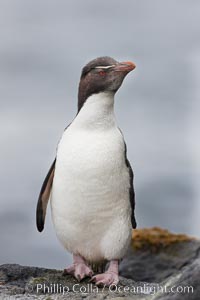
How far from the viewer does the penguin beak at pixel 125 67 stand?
572 cm

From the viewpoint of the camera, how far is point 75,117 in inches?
236

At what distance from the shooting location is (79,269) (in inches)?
235

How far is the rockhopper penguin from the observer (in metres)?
5.77

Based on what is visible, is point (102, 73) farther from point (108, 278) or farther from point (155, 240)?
point (155, 240)

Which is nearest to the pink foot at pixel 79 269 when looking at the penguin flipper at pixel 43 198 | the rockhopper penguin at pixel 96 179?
the rockhopper penguin at pixel 96 179

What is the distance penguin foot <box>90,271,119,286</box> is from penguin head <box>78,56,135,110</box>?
122 centimetres

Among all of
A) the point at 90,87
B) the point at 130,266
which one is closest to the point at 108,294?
the point at 90,87

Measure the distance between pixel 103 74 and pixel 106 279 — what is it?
1395mm

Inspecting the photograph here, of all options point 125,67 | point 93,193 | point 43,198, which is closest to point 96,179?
point 93,193

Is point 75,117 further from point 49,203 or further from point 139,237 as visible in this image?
point 139,237

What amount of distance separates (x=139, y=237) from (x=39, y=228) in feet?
7.93

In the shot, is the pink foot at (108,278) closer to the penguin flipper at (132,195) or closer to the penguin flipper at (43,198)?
the penguin flipper at (132,195)

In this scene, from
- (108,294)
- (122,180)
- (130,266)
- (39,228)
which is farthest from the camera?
(130,266)

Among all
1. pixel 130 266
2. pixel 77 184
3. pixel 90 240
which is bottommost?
pixel 130 266
